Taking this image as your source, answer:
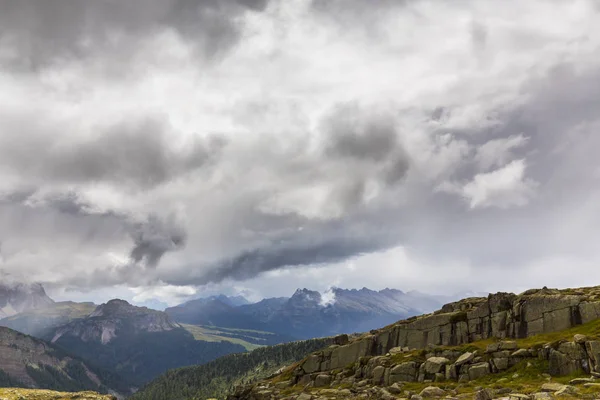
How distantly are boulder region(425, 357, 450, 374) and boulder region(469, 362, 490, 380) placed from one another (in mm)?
9228

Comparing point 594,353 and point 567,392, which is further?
point 594,353

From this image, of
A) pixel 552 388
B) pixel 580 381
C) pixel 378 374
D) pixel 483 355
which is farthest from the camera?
pixel 378 374

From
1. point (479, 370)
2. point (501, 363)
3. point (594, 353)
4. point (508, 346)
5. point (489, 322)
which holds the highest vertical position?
point (489, 322)

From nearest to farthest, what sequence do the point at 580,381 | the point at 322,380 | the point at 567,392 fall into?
the point at 567,392, the point at 580,381, the point at 322,380

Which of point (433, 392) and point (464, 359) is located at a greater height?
point (464, 359)

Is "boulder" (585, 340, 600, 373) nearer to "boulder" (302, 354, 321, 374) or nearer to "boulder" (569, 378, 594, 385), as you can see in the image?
"boulder" (569, 378, 594, 385)

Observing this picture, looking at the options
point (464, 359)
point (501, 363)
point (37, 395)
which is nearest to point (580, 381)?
point (501, 363)

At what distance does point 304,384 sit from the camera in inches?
5226

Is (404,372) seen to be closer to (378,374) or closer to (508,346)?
(378,374)

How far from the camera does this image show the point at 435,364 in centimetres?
9019

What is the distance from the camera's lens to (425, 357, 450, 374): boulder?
89.1 metres

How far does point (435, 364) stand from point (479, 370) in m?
12.2

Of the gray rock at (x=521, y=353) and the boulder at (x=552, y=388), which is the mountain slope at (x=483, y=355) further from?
the boulder at (x=552, y=388)

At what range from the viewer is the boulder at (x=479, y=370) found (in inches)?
3114
